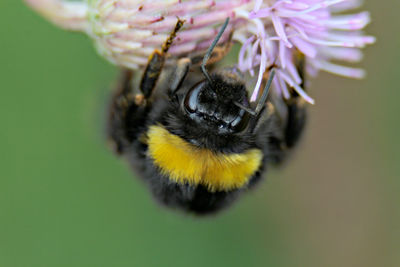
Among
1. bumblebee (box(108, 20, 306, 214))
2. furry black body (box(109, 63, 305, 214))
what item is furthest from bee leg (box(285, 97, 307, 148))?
bumblebee (box(108, 20, 306, 214))

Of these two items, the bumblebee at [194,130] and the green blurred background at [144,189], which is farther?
the green blurred background at [144,189]

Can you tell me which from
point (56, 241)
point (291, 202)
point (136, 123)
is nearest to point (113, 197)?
point (56, 241)

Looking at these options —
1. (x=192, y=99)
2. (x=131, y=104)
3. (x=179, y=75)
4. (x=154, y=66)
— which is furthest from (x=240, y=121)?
(x=131, y=104)

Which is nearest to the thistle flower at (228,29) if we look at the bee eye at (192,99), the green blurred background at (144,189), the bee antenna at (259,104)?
the bee antenna at (259,104)

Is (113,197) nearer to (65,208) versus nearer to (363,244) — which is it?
(65,208)

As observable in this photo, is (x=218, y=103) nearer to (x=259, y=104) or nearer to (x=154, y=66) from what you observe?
(x=259, y=104)

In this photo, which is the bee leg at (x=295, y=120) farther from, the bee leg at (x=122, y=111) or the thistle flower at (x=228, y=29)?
the bee leg at (x=122, y=111)
